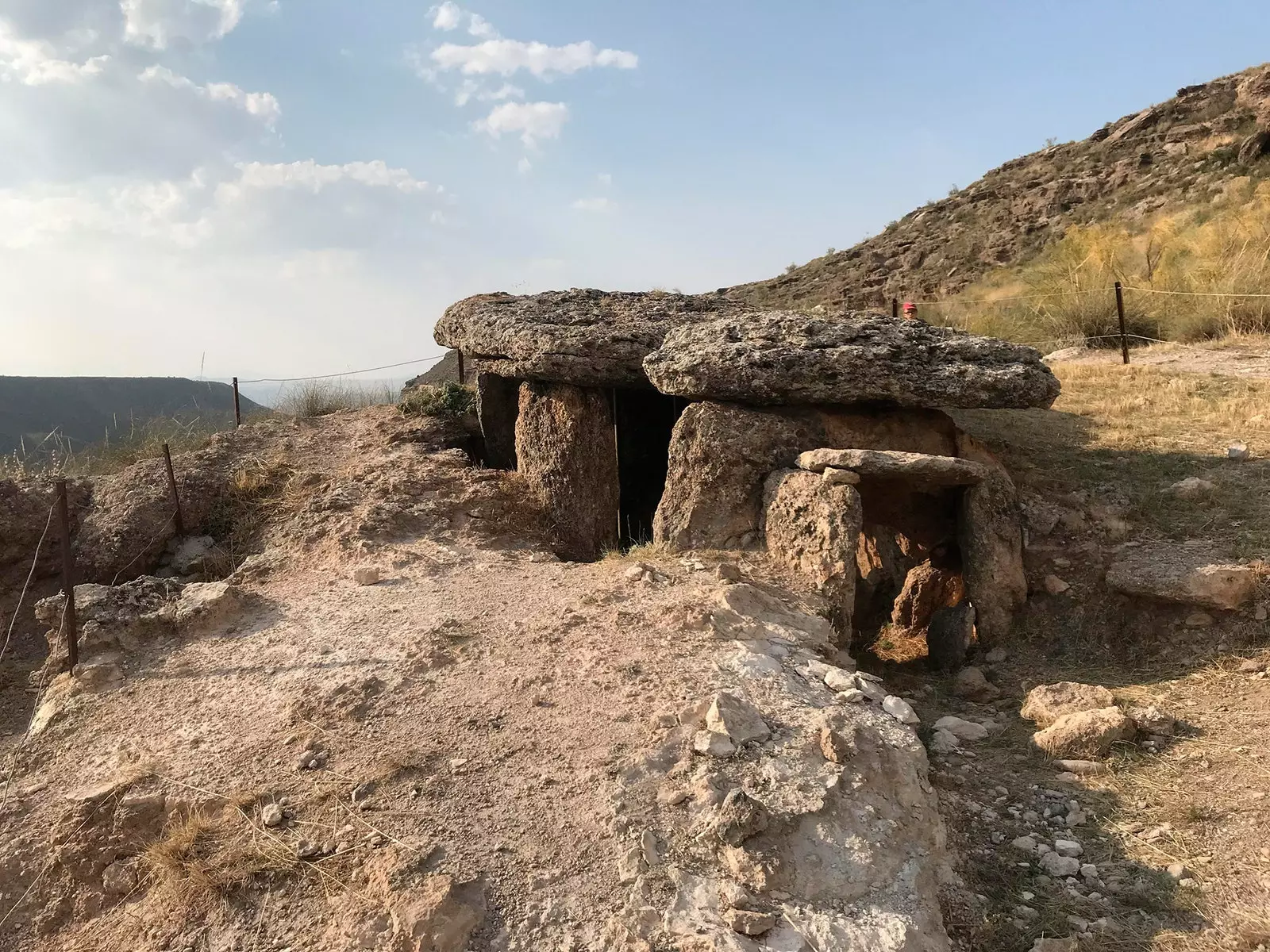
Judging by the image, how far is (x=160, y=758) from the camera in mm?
3982

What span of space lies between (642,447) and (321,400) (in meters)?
4.60

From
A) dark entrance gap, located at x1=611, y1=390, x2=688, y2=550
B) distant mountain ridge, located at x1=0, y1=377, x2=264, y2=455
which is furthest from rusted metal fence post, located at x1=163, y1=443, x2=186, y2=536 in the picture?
distant mountain ridge, located at x1=0, y1=377, x2=264, y2=455

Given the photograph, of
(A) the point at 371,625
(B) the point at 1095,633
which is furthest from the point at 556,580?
(B) the point at 1095,633

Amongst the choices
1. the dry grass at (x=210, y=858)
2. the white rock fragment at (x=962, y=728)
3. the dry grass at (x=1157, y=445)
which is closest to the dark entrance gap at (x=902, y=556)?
the dry grass at (x=1157, y=445)

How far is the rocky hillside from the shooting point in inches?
822

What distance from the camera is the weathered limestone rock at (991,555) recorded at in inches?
223

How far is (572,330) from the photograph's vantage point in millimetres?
7469

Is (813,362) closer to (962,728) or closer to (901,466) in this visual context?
(901,466)

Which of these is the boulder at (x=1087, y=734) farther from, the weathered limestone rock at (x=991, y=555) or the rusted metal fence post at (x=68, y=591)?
the rusted metal fence post at (x=68, y=591)

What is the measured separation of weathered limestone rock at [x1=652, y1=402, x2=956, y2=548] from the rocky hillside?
1721 centimetres

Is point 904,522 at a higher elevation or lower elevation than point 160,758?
higher

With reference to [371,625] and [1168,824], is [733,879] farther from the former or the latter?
[371,625]

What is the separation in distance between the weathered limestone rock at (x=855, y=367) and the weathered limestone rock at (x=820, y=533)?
81cm

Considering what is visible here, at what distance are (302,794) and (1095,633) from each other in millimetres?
4948
